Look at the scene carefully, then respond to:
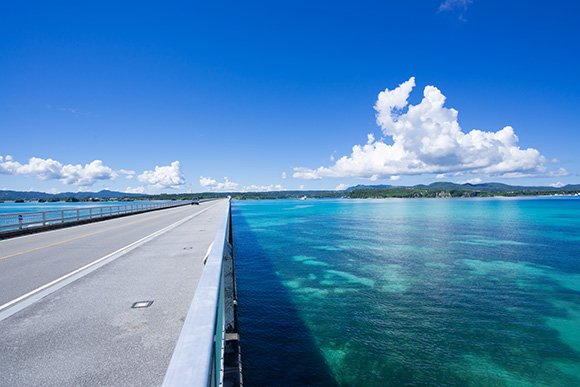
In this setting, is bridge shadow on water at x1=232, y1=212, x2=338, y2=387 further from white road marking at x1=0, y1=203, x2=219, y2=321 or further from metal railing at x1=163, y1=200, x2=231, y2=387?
metal railing at x1=163, y1=200, x2=231, y2=387

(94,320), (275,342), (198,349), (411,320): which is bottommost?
(275,342)

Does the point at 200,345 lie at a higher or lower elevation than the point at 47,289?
higher

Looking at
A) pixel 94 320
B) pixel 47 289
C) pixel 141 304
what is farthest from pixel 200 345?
pixel 47 289

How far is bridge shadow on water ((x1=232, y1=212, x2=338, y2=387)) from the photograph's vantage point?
9.21 m

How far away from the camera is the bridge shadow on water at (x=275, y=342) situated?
9.21m

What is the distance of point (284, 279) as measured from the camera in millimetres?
19062

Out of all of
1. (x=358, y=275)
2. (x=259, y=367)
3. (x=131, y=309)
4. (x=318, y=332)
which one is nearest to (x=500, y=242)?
(x=358, y=275)

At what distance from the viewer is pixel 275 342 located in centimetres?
1122

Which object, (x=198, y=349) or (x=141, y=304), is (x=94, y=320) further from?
(x=198, y=349)

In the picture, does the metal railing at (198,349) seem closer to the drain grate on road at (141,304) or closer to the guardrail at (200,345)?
the guardrail at (200,345)

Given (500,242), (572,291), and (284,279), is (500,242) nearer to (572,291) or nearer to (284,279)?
(572,291)

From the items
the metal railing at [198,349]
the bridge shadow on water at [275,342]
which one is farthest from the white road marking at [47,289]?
the bridge shadow on water at [275,342]

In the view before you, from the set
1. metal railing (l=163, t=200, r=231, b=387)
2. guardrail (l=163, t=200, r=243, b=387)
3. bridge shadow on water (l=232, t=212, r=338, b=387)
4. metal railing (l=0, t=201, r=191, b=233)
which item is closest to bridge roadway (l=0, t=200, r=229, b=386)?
guardrail (l=163, t=200, r=243, b=387)

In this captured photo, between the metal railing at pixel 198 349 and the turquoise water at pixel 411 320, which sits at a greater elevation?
the metal railing at pixel 198 349
